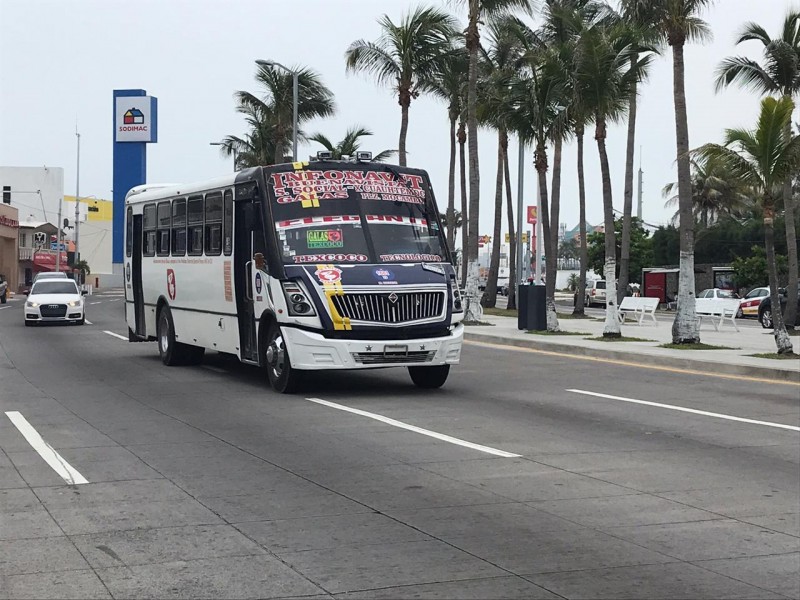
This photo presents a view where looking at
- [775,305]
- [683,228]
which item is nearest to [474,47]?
[683,228]

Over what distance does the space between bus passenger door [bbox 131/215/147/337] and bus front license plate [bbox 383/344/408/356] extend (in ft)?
27.6

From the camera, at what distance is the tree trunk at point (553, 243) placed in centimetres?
3103

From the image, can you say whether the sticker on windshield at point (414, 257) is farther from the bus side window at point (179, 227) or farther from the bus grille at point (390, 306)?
the bus side window at point (179, 227)

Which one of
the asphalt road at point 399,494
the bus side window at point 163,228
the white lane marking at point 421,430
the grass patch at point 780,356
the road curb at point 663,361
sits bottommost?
the asphalt road at point 399,494

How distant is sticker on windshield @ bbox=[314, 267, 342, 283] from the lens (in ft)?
48.3

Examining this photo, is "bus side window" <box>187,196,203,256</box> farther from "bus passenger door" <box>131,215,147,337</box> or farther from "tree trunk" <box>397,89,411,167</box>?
"tree trunk" <box>397,89,411,167</box>

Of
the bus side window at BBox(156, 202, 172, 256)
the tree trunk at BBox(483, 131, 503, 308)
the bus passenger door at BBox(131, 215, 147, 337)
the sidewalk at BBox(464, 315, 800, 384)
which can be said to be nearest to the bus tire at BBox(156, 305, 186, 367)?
the bus side window at BBox(156, 202, 172, 256)

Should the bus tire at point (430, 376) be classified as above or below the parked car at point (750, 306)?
below

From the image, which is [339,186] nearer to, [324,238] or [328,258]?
[324,238]

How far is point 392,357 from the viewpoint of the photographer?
48.6 feet

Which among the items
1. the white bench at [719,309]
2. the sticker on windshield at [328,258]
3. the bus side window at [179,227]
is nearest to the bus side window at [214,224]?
the bus side window at [179,227]

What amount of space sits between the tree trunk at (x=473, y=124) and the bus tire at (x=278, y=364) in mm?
21996

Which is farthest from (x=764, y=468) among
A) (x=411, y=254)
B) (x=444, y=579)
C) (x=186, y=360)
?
(x=186, y=360)

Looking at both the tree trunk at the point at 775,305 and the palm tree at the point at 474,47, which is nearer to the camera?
the tree trunk at the point at 775,305
